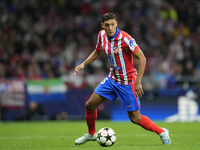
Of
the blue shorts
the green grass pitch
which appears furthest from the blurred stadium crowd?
the blue shorts

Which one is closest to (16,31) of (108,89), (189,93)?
(189,93)

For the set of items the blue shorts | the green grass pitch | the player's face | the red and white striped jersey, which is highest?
the player's face

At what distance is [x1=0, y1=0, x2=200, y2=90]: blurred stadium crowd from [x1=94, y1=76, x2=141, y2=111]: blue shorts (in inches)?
317

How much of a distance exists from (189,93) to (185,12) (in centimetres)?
715

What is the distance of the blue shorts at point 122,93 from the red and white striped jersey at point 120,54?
90mm

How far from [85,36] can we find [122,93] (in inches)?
467

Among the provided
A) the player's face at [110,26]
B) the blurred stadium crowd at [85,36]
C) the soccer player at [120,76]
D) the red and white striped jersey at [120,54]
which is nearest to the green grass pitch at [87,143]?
the soccer player at [120,76]

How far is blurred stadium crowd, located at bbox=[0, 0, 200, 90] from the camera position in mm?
15164

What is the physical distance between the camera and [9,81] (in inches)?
567

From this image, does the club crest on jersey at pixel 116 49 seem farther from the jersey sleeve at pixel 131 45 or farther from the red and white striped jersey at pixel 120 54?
the jersey sleeve at pixel 131 45

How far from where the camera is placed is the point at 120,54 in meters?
6.43

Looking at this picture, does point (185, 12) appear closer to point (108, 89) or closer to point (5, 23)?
point (5, 23)

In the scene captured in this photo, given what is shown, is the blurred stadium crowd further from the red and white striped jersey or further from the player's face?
the player's face

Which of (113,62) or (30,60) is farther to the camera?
(30,60)
